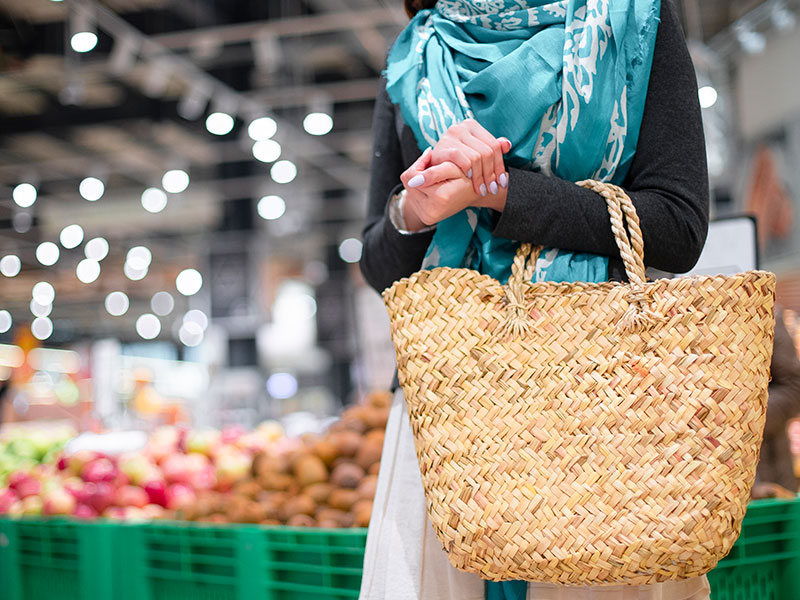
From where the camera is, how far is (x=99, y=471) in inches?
131

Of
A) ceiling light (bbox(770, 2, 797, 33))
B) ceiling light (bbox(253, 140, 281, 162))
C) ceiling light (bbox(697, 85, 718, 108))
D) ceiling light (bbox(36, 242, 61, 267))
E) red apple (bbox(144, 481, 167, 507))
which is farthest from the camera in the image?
ceiling light (bbox(36, 242, 61, 267))

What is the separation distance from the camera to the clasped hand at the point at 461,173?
0.92 m

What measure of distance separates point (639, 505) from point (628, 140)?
1.53 feet

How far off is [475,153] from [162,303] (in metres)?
24.3

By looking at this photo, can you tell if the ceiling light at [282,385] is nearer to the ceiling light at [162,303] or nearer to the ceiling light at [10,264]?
the ceiling light at [10,264]

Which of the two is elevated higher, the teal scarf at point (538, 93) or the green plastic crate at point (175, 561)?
the teal scarf at point (538, 93)

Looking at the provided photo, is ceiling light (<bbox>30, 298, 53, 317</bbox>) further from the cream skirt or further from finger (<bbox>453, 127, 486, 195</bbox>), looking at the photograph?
finger (<bbox>453, 127, 486, 195</bbox>)

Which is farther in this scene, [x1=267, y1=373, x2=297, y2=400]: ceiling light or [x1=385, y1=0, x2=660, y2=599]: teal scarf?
[x1=267, y1=373, x2=297, y2=400]: ceiling light

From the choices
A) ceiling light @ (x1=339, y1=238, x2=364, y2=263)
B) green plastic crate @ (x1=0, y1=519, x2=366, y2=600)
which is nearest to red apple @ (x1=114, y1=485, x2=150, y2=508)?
green plastic crate @ (x1=0, y1=519, x2=366, y2=600)

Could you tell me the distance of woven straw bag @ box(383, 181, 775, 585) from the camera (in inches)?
32.6

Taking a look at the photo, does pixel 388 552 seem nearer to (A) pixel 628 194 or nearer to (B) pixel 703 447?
(B) pixel 703 447

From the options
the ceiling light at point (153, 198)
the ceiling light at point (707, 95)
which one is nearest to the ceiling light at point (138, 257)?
the ceiling light at point (153, 198)

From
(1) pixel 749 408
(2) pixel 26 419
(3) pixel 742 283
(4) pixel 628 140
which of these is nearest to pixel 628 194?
(4) pixel 628 140

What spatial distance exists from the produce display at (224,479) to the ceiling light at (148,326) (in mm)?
22501
